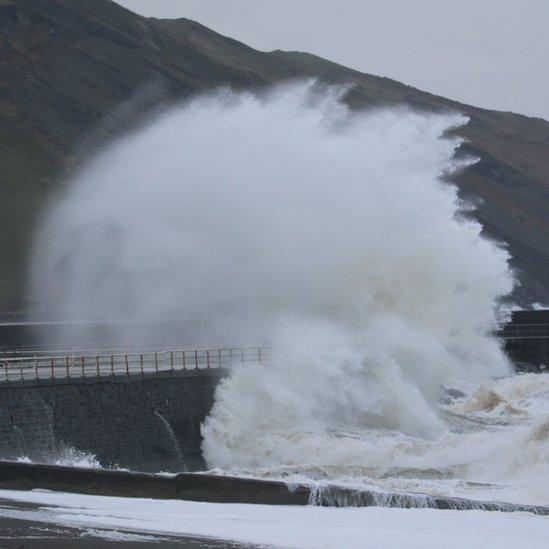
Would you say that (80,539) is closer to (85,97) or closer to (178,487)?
(178,487)

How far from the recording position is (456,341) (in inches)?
1804

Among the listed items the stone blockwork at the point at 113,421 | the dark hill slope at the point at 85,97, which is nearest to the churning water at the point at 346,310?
the stone blockwork at the point at 113,421

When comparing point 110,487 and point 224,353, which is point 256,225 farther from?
point 110,487

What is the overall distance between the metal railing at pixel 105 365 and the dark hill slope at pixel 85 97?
67540 millimetres

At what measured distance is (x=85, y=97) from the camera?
5645 inches

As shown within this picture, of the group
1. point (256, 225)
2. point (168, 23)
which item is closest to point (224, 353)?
point (256, 225)

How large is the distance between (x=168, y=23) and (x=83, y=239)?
12867cm

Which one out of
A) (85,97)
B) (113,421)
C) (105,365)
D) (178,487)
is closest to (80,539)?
(178,487)

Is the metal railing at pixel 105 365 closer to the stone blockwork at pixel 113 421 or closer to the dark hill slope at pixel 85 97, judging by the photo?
the stone blockwork at pixel 113 421

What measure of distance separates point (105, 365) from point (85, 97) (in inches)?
4315

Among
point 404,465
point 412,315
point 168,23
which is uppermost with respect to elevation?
point 168,23

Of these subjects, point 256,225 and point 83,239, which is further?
point 83,239

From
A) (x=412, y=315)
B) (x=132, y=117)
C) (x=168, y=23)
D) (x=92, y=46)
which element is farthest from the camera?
(x=168, y=23)

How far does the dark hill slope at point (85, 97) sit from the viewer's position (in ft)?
424
